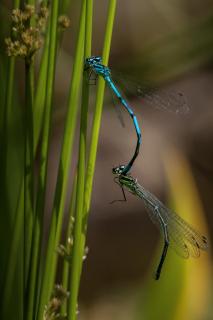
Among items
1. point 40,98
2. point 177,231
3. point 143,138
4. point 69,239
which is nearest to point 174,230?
point 177,231

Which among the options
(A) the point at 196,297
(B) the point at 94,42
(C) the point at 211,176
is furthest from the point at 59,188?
(C) the point at 211,176

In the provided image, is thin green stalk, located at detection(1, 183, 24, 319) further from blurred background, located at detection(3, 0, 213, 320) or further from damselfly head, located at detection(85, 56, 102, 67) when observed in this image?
blurred background, located at detection(3, 0, 213, 320)

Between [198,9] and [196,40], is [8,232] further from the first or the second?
[198,9]

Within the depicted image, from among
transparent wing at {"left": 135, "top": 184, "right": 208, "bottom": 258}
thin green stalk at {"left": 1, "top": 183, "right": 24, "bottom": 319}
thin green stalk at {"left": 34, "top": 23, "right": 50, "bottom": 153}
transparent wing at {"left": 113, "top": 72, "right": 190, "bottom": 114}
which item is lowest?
thin green stalk at {"left": 1, "top": 183, "right": 24, "bottom": 319}

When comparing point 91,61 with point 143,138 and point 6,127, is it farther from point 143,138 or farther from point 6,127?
point 143,138

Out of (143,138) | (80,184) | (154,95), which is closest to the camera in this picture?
(80,184)

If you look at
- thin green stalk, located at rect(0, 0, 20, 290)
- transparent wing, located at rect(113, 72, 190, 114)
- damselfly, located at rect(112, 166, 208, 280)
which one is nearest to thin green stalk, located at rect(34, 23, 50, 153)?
thin green stalk, located at rect(0, 0, 20, 290)
